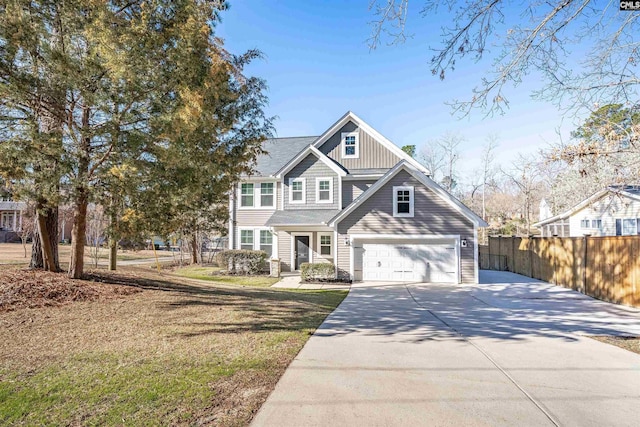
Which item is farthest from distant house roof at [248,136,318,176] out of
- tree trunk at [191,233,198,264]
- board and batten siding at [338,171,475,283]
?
tree trunk at [191,233,198,264]

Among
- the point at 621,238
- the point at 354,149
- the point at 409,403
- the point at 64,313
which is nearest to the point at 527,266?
the point at 621,238

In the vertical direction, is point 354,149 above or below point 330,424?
above

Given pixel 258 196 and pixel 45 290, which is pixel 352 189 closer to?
pixel 258 196

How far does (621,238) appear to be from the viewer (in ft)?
37.3

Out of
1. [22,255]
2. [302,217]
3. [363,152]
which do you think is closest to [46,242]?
[302,217]

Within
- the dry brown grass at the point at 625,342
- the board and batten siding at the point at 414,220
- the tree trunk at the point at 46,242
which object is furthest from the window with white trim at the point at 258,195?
the dry brown grass at the point at 625,342

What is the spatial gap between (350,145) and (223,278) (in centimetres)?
1022

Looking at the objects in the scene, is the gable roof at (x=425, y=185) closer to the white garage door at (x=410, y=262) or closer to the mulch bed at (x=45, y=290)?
the white garage door at (x=410, y=262)

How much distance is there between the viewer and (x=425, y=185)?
16672mm

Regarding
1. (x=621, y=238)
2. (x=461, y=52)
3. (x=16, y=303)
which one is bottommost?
(x=16, y=303)

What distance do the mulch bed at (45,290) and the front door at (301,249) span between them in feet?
35.0

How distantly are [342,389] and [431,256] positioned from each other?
42.7 feet

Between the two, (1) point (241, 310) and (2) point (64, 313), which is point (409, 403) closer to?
(1) point (241, 310)

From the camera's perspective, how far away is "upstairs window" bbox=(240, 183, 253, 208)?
21.2 meters
